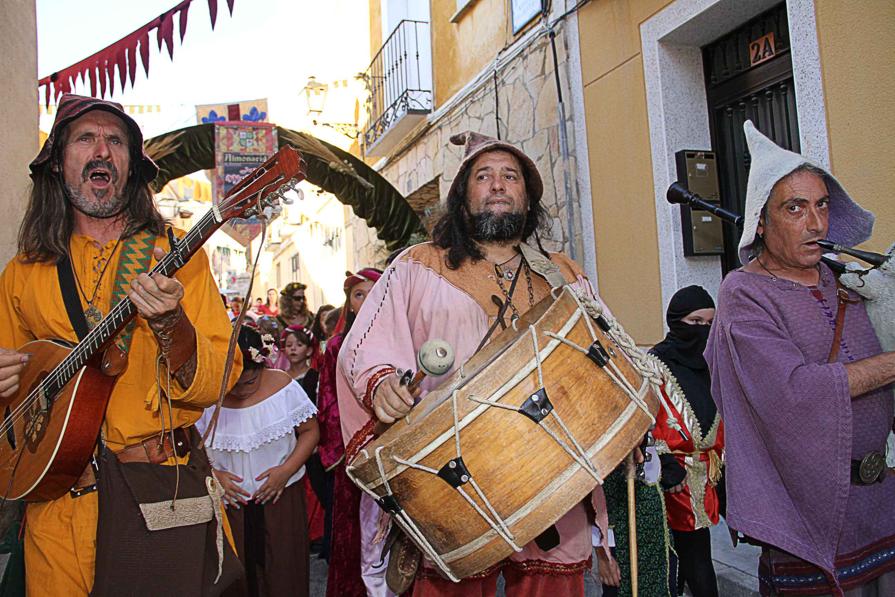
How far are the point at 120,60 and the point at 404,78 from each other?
414 cm

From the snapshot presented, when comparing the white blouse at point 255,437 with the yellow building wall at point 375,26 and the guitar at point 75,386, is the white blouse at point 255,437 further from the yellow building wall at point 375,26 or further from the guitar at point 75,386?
the yellow building wall at point 375,26

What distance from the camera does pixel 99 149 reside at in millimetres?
2402

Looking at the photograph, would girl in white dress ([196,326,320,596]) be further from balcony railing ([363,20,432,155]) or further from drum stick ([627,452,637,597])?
balcony railing ([363,20,432,155])

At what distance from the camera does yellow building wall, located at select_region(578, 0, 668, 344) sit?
5.60 meters

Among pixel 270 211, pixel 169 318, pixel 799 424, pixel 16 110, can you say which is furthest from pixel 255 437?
pixel 16 110

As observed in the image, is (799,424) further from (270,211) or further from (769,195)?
(270,211)

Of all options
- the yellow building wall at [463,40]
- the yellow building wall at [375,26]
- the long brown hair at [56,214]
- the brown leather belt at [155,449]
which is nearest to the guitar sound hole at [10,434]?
the brown leather belt at [155,449]

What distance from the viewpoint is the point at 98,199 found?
2379mm

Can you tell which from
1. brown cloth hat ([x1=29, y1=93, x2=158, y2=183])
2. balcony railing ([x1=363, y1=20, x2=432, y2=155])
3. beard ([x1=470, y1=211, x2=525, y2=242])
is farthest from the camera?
balcony railing ([x1=363, y1=20, x2=432, y2=155])

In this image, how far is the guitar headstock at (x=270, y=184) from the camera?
203 cm

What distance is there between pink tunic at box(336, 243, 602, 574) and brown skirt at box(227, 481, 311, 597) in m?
1.44

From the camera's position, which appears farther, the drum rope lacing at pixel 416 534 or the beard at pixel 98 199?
the beard at pixel 98 199

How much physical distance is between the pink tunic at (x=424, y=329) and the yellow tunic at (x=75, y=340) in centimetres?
44

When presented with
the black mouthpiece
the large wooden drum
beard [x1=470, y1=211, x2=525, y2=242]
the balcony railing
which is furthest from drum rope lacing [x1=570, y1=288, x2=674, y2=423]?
the balcony railing
